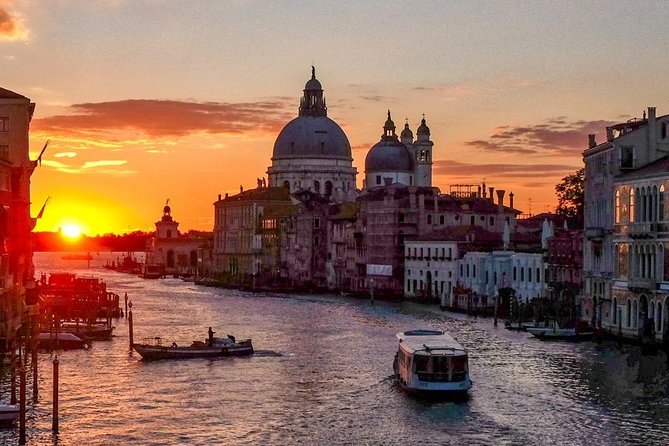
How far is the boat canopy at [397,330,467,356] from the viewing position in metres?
37.2

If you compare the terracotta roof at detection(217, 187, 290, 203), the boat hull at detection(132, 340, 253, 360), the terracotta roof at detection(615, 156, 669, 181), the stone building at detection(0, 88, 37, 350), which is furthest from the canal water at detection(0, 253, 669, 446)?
the terracotta roof at detection(217, 187, 290, 203)

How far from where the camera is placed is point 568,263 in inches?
2470

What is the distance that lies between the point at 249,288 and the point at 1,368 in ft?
255

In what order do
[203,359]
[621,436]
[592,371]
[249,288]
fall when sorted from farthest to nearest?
[249,288] → [203,359] → [592,371] → [621,436]

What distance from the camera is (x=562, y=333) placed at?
172 feet

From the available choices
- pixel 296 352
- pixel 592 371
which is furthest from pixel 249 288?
pixel 592 371

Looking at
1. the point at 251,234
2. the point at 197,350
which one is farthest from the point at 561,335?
the point at 251,234

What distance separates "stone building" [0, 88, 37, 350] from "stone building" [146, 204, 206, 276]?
113304 millimetres

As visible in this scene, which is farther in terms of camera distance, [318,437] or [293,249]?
[293,249]

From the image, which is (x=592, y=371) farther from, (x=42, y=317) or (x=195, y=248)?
(x=195, y=248)

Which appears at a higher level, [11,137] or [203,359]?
[11,137]

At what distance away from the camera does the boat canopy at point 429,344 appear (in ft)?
122

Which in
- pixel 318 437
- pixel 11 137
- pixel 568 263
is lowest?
pixel 318 437

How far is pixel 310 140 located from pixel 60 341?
97.9m
